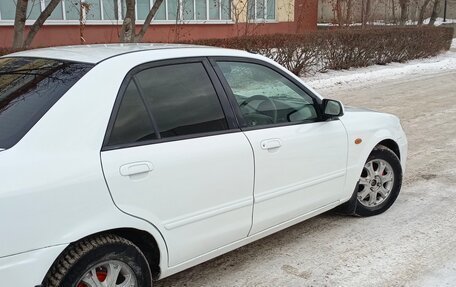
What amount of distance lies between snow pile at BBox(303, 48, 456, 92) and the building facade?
3.80 meters

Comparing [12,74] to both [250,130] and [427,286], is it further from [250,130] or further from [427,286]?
[427,286]

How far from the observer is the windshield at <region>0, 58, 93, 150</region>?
8.52ft

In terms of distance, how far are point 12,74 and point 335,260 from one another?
98.3 inches

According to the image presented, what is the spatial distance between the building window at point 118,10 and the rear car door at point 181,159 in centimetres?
1166

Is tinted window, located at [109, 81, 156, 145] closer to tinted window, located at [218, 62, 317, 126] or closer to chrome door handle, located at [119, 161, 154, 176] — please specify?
chrome door handle, located at [119, 161, 154, 176]

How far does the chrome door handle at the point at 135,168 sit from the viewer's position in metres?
2.70

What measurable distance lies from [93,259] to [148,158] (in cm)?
59

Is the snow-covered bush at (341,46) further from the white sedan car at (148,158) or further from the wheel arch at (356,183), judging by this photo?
the white sedan car at (148,158)

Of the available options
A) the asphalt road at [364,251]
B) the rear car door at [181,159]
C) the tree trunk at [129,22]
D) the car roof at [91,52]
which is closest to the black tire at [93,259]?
the rear car door at [181,159]

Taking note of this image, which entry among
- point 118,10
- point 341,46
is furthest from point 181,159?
point 118,10

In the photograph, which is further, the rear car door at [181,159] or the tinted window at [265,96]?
the tinted window at [265,96]

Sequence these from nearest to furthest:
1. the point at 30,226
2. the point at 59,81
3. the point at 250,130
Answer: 1. the point at 30,226
2. the point at 59,81
3. the point at 250,130

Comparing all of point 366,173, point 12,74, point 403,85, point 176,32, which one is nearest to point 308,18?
point 176,32

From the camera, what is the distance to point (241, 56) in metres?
3.62
